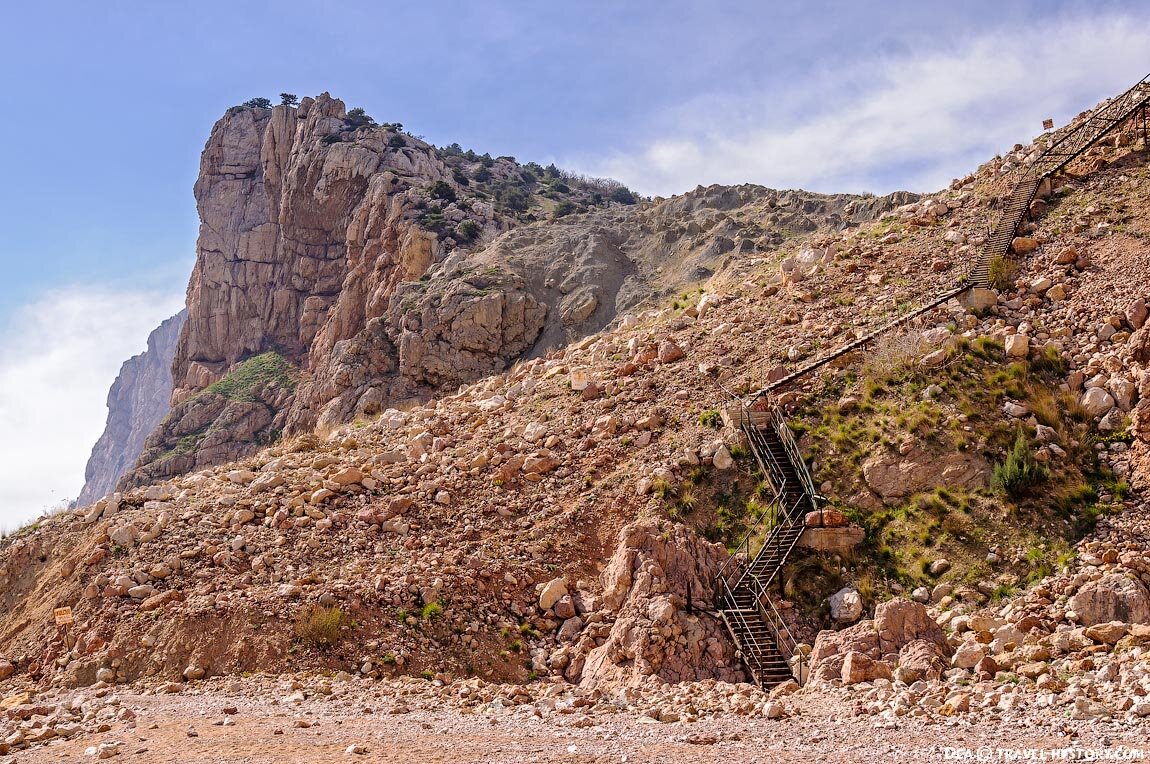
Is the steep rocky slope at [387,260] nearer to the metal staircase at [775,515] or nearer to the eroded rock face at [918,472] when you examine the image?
the metal staircase at [775,515]

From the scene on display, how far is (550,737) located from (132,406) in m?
170

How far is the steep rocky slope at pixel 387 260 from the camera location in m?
38.7

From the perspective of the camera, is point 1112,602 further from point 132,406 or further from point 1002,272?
point 132,406

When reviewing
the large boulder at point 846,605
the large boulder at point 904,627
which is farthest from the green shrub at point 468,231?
the large boulder at point 904,627

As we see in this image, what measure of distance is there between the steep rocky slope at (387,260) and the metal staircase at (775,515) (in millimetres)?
19124

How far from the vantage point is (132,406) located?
15662cm

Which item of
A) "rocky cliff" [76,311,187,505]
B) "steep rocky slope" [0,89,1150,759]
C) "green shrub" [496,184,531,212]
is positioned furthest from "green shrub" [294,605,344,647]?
"rocky cliff" [76,311,187,505]

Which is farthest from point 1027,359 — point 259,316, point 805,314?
point 259,316

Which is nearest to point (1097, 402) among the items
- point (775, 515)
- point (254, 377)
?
point (775, 515)

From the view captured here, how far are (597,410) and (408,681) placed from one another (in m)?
7.75

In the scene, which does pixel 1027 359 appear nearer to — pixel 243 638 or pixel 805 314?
pixel 805 314

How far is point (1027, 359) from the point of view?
49.3ft

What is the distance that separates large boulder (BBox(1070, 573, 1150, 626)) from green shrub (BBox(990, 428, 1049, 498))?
244 centimetres

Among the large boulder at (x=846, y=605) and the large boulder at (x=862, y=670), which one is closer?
the large boulder at (x=862, y=670)
